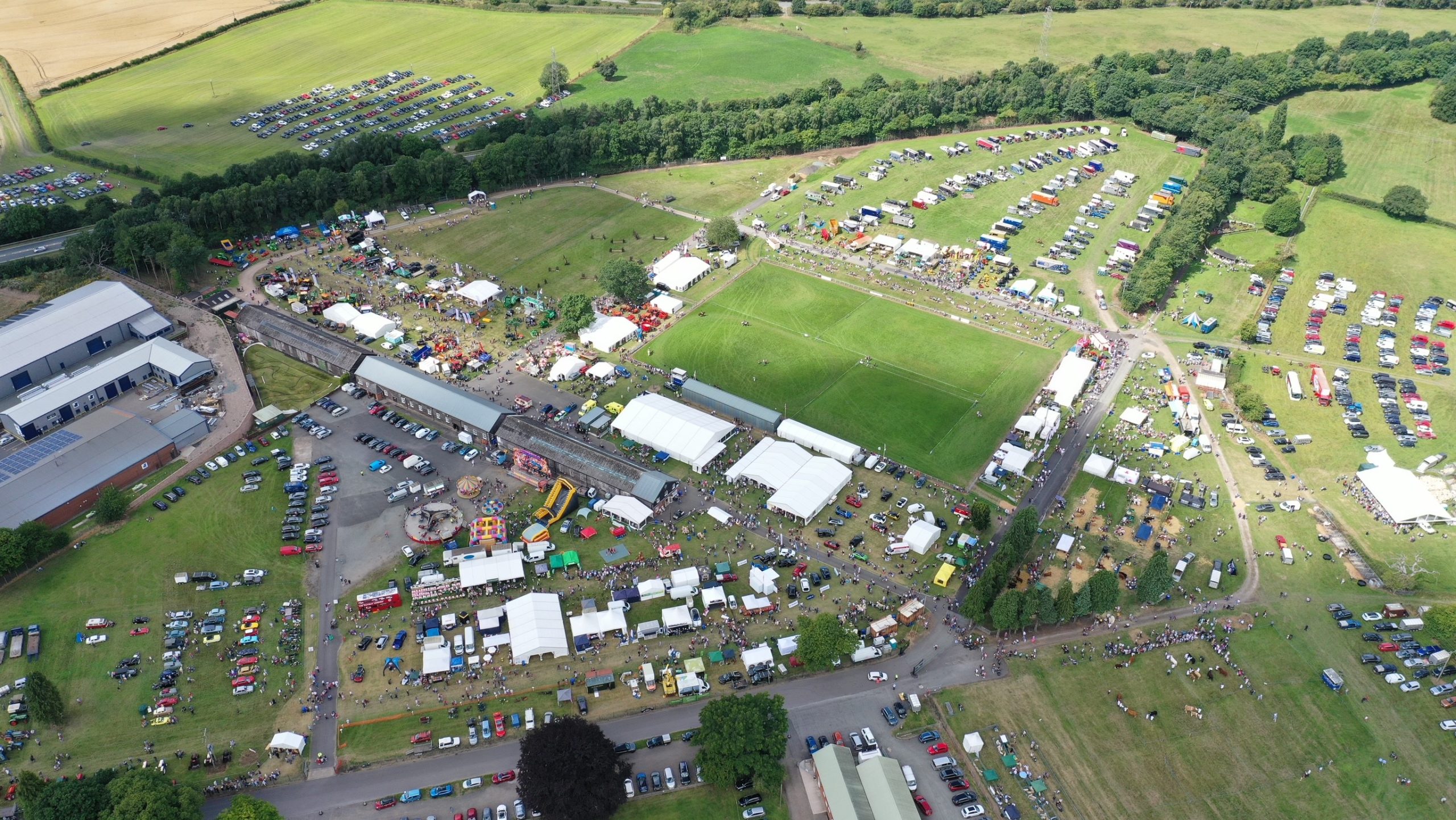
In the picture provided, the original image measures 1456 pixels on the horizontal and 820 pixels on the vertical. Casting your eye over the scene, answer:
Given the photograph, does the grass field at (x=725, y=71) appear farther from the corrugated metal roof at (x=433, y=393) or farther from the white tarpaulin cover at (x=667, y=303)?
the corrugated metal roof at (x=433, y=393)

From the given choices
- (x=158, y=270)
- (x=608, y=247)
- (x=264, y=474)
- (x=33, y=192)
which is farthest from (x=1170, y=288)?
(x=33, y=192)

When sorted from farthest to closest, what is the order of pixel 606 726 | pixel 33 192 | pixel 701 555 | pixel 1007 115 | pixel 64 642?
pixel 1007 115
pixel 33 192
pixel 701 555
pixel 64 642
pixel 606 726

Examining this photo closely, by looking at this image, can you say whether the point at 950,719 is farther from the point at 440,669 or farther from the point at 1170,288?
the point at 1170,288

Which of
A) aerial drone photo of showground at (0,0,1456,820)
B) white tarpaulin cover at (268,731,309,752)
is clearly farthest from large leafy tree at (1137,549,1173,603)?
white tarpaulin cover at (268,731,309,752)

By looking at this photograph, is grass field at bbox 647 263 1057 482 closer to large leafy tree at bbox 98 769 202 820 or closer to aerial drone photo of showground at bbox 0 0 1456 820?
aerial drone photo of showground at bbox 0 0 1456 820

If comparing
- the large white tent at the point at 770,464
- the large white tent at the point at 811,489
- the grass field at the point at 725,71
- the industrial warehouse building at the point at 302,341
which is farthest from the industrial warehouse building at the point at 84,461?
the grass field at the point at 725,71

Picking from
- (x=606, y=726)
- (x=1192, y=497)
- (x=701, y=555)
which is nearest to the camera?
(x=606, y=726)

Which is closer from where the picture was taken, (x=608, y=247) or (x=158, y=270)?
(x=158, y=270)
